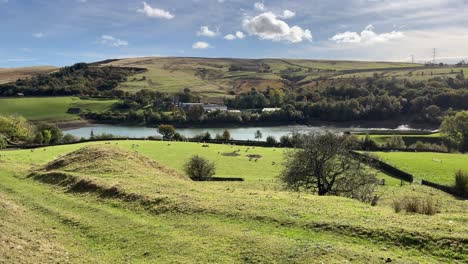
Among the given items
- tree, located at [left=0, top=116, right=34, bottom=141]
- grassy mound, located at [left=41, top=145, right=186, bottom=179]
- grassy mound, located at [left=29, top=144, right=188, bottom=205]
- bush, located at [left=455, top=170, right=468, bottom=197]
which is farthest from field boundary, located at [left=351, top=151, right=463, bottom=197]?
tree, located at [left=0, top=116, right=34, bottom=141]

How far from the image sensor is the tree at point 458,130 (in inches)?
3679

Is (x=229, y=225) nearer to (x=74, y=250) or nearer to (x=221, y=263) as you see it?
(x=221, y=263)

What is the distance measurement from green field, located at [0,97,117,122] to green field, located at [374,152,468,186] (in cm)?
13593

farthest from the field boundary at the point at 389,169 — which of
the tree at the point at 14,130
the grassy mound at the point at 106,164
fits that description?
the tree at the point at 14,130

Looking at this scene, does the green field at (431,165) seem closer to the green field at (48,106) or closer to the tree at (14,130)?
the tree at (14,130)

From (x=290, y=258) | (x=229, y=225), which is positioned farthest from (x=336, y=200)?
(x=290, y=258)

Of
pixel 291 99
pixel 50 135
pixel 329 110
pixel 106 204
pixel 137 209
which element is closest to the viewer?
pixel 137 209

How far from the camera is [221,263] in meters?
12.2

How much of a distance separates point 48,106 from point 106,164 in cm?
15820

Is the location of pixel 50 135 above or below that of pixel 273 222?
below

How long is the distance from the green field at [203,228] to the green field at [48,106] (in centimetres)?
14837

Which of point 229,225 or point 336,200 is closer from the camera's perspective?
point 229,225

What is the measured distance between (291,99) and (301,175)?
157m

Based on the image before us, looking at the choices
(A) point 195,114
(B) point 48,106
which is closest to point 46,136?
(A) point 195,114
